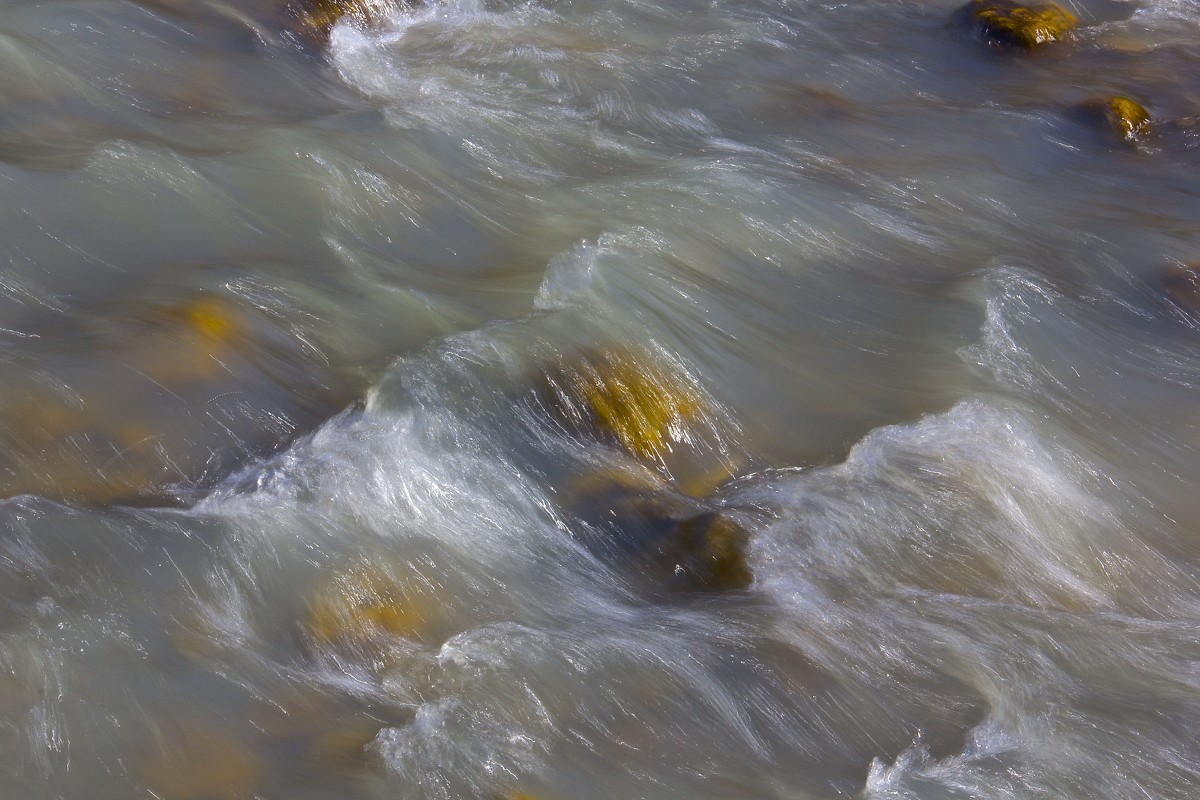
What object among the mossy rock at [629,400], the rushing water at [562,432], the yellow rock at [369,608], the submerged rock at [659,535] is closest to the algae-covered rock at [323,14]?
the rushing water at [562,432]

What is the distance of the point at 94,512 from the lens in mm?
3459

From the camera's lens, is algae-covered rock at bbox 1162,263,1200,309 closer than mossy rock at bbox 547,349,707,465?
No

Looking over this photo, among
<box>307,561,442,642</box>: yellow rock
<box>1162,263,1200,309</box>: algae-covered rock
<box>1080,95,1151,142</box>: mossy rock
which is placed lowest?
<box>307,561,442,642</box>: yellow rock

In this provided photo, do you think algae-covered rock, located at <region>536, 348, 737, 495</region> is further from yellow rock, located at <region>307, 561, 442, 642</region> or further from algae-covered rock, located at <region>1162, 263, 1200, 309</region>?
algae-covered rock, located at <region>1162, 263, 1200, 309</region>

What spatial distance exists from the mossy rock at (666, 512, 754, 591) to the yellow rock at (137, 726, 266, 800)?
1.34m

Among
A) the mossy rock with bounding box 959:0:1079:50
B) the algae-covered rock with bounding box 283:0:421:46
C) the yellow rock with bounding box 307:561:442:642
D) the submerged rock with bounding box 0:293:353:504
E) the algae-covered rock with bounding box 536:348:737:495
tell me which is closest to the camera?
the yellow rock with bounding box 307:561:442:642

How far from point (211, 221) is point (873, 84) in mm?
3730

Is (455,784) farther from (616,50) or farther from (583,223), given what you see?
(616,50)

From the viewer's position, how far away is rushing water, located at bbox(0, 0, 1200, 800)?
3.11m

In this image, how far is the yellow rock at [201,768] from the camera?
282 centimetres

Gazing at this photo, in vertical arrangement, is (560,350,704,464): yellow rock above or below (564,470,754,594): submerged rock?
above

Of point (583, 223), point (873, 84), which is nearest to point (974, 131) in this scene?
point (873, 84)

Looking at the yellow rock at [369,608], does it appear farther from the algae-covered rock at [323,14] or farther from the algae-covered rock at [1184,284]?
the algae-covered rock at [323,14]

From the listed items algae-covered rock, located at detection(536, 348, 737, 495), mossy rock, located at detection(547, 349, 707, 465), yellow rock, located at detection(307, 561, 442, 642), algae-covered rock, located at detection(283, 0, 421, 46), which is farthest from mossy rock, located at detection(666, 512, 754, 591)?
algae-covered rock, located at detection(283, 0, 421, 46)
